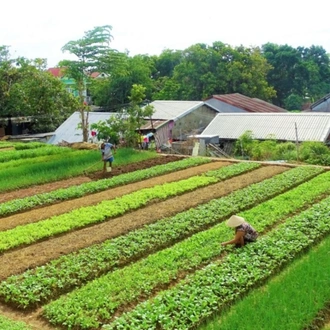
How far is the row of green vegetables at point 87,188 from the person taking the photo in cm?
1375

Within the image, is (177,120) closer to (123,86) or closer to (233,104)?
(233,104)

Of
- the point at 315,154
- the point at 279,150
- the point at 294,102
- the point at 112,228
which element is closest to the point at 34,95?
the point at 279,150

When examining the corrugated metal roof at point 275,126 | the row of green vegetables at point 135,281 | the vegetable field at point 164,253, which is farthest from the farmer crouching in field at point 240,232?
the corrugated metal roof at point 275,126

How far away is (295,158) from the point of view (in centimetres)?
2133

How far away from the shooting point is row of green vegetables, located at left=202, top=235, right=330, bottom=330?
21.2 ft

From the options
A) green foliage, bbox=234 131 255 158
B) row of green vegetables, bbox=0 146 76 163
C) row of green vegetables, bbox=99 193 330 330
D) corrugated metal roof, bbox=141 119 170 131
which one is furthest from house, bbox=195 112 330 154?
row of green vegetables, bbox=99 193 330 330

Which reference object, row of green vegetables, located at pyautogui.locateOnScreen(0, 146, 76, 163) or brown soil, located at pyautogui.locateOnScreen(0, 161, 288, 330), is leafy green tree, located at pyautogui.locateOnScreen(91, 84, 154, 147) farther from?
brown soil, located at pyautogui.locateOnScreen(0, 161, 288, 330)

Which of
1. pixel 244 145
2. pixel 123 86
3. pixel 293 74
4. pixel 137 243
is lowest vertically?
pixel 137 243

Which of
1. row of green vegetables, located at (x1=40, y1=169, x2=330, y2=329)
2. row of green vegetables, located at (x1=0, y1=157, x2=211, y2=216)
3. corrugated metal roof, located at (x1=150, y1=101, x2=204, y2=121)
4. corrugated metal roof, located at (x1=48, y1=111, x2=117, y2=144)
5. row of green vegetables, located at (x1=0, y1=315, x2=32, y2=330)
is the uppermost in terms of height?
corrugated metal roof, located at (x1=150, y1=101, x2=204, y2=121)

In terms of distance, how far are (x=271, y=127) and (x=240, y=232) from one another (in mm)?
18018

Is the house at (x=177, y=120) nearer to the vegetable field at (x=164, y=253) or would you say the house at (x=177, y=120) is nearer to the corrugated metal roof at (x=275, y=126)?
the corrugated metal roof at (x=275, y=126)

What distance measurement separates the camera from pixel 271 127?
86.7 feet

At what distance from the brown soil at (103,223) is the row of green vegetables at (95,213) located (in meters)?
0.27

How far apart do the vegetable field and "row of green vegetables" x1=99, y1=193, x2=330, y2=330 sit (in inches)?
0.8
